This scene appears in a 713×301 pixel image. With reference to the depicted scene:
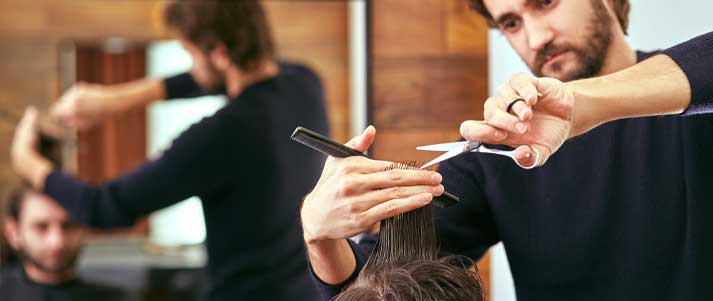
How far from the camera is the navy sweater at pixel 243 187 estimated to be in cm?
201

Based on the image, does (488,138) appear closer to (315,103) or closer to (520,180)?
(520,180)

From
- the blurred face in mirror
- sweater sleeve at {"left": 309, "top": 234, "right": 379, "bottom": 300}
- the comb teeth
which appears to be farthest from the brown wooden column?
the comb teeth

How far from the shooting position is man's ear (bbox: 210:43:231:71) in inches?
83.8

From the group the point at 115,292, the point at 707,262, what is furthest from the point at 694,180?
the point at 115,292

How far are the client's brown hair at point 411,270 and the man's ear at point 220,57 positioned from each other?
3.92 feet

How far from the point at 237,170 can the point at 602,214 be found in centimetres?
106

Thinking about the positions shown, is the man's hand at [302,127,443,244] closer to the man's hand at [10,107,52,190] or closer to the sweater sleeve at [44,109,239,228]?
the sweater sleeve at [44,109,239,228]

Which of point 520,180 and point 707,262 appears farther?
point 520,180

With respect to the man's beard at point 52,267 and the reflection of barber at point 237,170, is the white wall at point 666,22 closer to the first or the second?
the reflection of barber at point 237,170

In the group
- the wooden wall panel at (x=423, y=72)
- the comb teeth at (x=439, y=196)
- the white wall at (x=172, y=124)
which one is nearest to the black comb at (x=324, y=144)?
the comb teeth at (x=439, y=196)

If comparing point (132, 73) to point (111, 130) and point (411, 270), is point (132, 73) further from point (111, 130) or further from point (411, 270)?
point (411, 270)

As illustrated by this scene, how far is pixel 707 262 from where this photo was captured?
1.14 metres

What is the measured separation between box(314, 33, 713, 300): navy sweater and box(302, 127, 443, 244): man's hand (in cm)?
15

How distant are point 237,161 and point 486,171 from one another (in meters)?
0.88
